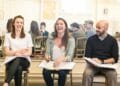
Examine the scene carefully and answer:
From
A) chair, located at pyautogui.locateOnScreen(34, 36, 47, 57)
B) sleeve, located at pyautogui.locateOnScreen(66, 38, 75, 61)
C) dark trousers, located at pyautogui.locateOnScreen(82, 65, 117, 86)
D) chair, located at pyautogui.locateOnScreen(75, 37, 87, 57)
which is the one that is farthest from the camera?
chair, located at pyautogui.locateOnScreen(34, 36, 47, 57)

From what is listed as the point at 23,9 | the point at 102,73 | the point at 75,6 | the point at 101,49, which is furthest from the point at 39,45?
the point at 102,73

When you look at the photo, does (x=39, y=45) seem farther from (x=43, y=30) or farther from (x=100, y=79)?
(x=100, y=79)

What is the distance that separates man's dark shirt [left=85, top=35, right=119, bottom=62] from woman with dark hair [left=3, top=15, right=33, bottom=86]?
0.89 m

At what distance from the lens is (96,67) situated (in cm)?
452

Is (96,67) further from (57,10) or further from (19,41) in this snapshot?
(57,10)

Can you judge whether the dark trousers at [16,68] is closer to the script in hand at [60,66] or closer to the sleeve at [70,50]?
the script in hand at [60,66]

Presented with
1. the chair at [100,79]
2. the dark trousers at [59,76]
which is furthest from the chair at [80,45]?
the chair at [100,79]

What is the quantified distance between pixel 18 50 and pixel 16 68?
0.32 m

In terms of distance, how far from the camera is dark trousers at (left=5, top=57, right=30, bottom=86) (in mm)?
4454

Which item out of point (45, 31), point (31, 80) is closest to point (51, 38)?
point (31, 80)

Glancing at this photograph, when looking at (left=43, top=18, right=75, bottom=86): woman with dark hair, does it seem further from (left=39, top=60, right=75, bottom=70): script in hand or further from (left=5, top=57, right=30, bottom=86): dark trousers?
(left=5, top=57, right=30, bottom=86): dark trousers

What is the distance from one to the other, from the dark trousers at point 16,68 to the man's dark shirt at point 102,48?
92cm

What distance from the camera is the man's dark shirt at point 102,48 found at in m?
4.62

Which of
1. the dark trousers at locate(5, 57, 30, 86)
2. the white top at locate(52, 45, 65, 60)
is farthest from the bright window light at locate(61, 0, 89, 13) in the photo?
the dark trousers at locate(5, 57, 30, 86)
